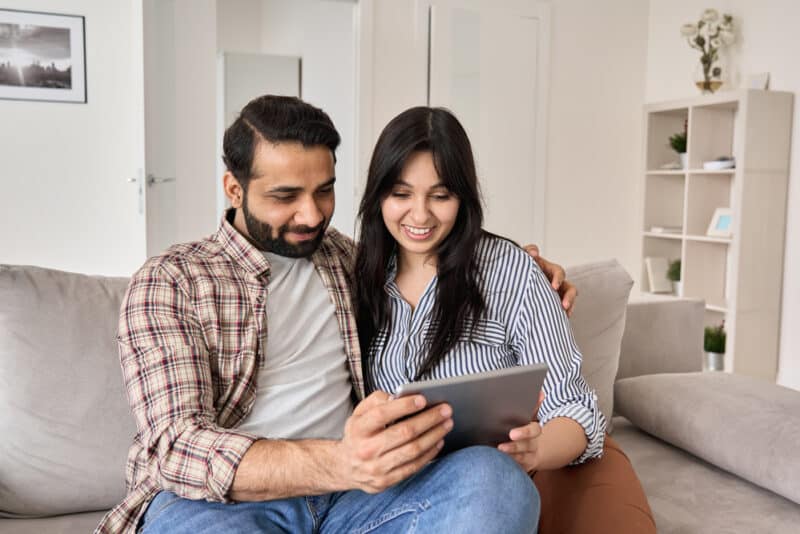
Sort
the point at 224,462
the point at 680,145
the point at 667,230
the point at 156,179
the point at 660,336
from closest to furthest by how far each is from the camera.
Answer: the point at 224,462
the point at 660,336
the point at 156,179
the point at 680,145
the point at 667,230

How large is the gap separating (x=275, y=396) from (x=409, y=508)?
1.17ft

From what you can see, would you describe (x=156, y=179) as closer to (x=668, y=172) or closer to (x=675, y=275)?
(x=668, y=172)

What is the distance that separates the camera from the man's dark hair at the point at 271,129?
1.41m

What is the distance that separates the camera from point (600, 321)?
187 centimetres

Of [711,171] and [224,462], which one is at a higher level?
[711,171]

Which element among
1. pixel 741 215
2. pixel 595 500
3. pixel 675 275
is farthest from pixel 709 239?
pixel 595 500

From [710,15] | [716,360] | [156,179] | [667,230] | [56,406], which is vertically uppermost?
[710,15]

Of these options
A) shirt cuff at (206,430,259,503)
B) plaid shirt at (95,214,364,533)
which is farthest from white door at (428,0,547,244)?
shirt cuff at (206,430,259,503)

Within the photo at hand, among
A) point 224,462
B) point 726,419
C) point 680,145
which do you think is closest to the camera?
point 224,462

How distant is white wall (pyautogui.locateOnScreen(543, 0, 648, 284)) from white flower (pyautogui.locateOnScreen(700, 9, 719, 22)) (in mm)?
729

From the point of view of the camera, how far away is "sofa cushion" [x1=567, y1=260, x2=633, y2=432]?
6.09ft

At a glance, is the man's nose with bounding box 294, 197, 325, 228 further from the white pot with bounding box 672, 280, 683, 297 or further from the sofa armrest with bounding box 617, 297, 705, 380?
the white pot with bounding box 672, 280, 683, 297

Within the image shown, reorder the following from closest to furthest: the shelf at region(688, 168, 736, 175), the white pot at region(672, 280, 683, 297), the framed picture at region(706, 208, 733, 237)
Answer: the shelf at region(688, 168, 736, 175) < the framed picture at region(706, 208, 733, 237) < the white pot at region(672, 280, 683, 297)

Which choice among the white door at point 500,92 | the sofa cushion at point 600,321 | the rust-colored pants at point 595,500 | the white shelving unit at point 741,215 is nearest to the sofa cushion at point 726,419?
the sofa cushion at point 600,321
